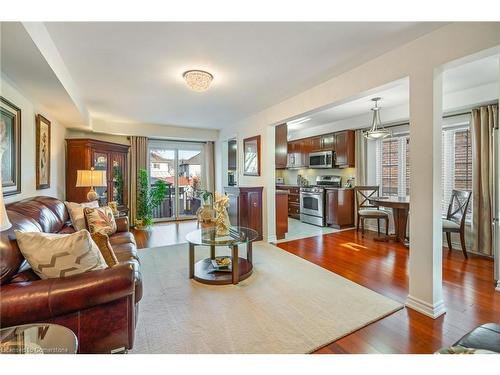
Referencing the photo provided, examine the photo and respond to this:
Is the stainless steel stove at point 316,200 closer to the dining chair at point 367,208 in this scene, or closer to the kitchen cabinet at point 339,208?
the kitchen cabinet at point 339,208

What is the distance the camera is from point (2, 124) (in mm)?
2217

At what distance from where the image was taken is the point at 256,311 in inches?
83.7

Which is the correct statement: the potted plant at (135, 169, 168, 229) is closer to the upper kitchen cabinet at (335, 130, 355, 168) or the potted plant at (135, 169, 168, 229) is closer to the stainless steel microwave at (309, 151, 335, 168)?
the stainless steel microwave at (309, 151, 335, 168)

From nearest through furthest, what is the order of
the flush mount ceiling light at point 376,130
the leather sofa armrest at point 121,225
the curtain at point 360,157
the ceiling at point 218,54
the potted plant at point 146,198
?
1. the ceiling at point 218,54
2. the leather sofa armrest at point 121,225
3. the flush mount ceiling light at point 376,130
4. the curtain at point 360,157
5. the potted plant at point 146,198

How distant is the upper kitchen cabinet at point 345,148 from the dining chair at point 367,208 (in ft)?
2.48

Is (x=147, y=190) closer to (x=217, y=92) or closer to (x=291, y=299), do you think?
(x=217, y=92)

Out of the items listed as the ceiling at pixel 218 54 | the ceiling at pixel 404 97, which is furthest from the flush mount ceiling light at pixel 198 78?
the ceiling at pixel 404 97

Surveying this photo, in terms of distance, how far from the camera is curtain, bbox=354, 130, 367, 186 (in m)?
5.45

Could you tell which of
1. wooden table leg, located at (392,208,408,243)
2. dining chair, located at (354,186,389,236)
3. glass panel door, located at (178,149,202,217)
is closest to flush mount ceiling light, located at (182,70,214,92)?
dining chair, located at (354,186,389,236)

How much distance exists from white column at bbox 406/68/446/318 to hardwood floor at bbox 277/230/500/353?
20 centimetres

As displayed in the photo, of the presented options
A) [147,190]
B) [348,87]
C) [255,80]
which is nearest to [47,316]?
[255,80]

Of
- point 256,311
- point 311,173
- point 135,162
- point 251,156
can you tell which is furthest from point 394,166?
point 135,162

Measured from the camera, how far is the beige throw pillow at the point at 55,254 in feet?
4.66

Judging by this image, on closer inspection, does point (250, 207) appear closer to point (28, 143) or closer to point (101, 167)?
point (101, 167)
